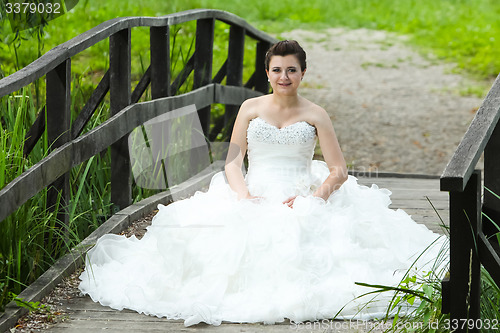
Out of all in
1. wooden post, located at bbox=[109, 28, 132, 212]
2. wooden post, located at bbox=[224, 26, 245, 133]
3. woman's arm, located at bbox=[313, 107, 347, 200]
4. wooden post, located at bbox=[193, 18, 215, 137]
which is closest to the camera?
woman's arm, located at bbox=[313, 107, 347, 200]

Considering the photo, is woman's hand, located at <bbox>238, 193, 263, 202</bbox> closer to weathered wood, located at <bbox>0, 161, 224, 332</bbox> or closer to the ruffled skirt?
the ruffled skirt

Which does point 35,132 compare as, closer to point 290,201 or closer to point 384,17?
point 290,201

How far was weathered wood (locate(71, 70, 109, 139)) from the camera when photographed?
168 inches

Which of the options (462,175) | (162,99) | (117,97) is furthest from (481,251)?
(162,99)

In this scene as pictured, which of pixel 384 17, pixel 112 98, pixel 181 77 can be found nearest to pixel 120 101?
pixel 112 98

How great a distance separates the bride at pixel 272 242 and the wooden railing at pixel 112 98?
0.54 meters

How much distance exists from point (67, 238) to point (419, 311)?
1.99m

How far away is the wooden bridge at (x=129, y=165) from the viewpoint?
8.87 ft

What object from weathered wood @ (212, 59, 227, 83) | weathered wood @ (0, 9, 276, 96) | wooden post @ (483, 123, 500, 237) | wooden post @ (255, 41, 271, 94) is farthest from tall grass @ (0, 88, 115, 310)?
wooden post @ (255, 41, 271, 94)

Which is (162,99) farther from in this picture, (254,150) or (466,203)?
(466,203)

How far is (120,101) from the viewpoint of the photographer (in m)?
4.88

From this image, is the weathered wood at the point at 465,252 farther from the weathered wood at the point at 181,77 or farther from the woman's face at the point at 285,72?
the weathered wood at the point at 181,77

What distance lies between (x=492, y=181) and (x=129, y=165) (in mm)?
2550

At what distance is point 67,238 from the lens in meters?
4.09
